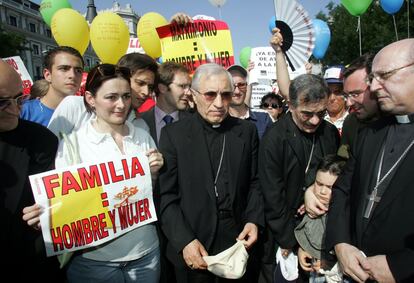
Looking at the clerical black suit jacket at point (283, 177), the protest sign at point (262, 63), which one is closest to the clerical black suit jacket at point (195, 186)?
the clerical black suit jacket at point (283, 177)

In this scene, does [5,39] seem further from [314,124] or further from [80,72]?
[314,124]

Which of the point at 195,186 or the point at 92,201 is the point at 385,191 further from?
the point at 92,201

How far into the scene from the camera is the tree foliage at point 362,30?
25.9 metres

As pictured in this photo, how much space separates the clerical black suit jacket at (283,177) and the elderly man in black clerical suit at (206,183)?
0.37 feet

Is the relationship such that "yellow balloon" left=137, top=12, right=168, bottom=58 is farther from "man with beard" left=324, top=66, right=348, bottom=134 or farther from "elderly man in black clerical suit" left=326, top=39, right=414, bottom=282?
"elderly man in black clerical suit" left=326, top=39, right=414, bottom=282

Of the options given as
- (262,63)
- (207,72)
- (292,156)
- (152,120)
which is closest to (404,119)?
(292,156)

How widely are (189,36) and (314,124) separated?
6.40 feet

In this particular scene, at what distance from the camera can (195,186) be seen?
91.6 inches

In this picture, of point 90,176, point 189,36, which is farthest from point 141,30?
point 90,176

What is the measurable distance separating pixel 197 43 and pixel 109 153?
2.13 m

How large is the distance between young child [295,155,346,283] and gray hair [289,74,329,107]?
1.51 ft

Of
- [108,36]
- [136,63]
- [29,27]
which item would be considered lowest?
[136,63]

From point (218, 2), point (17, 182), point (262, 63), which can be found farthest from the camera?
point (262, 63)

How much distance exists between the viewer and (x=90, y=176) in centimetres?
200
